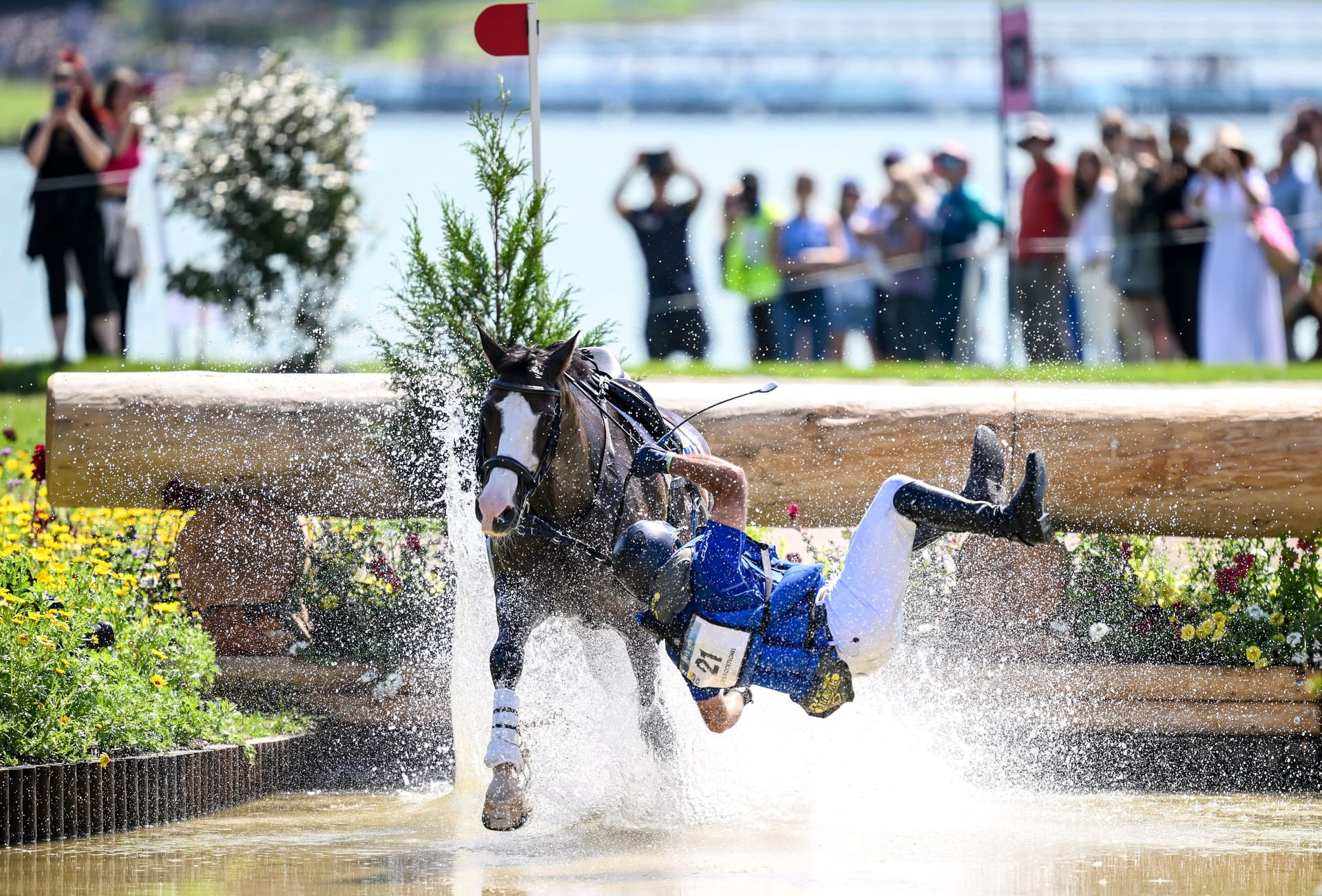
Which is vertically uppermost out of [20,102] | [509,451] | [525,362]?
[20,102]

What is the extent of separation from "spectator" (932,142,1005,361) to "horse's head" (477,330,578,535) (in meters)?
8.10

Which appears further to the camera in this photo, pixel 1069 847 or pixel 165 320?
pixel 165 320

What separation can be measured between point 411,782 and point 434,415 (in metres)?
1.45

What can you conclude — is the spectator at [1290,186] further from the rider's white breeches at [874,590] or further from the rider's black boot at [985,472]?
the rider's white breeches at [874,590]

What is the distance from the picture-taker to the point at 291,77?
522 inches

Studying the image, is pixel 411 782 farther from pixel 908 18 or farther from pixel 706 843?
pixel 908 18

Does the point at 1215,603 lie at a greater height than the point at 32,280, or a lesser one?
lesser

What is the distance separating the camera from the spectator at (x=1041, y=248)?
43.8 feet

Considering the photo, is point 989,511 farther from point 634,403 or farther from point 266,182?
Result: point 266,182

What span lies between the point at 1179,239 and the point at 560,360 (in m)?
8.58

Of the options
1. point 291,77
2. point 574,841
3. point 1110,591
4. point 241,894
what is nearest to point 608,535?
point 574,841

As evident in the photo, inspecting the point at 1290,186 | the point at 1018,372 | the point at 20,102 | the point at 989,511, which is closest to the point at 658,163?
the point at 1018,372

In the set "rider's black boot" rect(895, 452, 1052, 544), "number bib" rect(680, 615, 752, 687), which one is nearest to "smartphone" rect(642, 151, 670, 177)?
"rider's black boot" rect(895, 452, 1052, 544)

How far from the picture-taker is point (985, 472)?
19.5 ft
